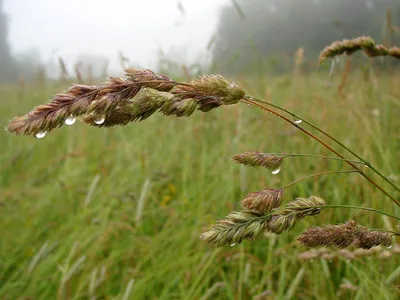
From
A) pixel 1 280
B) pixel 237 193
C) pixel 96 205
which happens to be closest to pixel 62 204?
pixel 96 205

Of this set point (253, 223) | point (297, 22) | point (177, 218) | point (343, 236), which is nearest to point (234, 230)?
point (253, 223)

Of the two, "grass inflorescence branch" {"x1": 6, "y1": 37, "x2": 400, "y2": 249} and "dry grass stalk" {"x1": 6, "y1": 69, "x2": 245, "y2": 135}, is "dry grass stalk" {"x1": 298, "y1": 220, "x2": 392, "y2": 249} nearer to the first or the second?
"grass inflorescence branch" {"x1": 6, "y1": 37, "x2": 400, "y2": 249}

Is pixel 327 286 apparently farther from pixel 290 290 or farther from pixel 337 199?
pixel 337 199

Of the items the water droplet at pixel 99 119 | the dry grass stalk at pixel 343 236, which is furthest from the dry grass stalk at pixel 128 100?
the dry grass stalk at pixel 343 236

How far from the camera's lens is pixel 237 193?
2.10m

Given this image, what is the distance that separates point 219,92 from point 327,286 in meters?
1.07

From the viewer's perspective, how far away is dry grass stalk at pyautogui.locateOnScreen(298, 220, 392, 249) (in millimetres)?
708

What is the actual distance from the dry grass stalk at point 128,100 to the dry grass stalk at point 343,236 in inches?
9.4

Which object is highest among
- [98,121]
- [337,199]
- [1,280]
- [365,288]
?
[98,121]

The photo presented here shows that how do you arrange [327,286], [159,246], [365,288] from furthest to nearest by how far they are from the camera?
[159,246] < [327,286] < [365,288]

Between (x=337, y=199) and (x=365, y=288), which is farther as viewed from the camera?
(x=337, y=199)

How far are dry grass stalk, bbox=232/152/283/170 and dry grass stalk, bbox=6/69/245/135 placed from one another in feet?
0.38

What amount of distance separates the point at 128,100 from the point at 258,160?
9.4 inches

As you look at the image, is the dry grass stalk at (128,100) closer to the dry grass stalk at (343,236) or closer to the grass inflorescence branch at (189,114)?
the grass inflorescence branch at (189,114)
